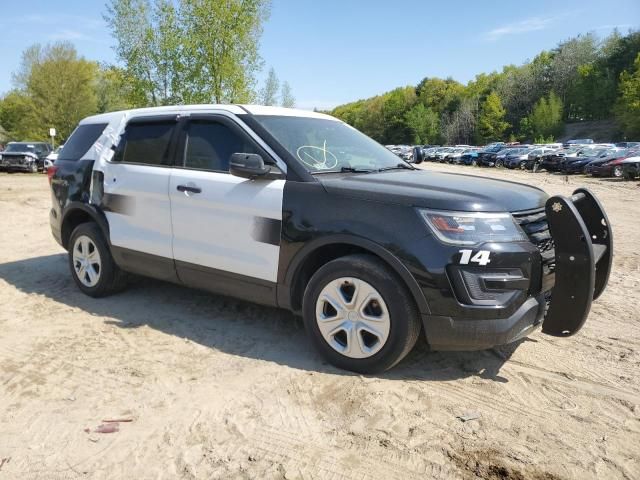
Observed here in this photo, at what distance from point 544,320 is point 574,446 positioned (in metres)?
0.85

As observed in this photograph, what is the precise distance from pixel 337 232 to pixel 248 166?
2.65 ft

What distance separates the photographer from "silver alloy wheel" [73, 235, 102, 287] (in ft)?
17.1

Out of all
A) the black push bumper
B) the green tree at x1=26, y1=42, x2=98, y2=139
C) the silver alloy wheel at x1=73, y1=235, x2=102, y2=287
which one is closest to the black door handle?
the silver alloy wheel at x1=73, y1=235, x2=102, y2=287

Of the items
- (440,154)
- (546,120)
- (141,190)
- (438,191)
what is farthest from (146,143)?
(546,120)

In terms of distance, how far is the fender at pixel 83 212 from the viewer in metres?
5.02

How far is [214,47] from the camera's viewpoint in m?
24.9

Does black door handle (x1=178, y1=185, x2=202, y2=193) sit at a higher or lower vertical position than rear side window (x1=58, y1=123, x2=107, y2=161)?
lower

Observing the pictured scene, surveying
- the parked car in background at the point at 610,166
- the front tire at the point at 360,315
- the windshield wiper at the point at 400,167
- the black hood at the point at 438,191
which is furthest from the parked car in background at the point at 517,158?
the front tire at the point at 360,315

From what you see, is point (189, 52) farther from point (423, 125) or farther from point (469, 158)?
point (423, 125)

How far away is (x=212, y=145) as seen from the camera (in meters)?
4.30

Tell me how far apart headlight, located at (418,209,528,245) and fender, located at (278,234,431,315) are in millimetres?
313

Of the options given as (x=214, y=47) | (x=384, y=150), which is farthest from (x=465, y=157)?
(x=384, y=150)

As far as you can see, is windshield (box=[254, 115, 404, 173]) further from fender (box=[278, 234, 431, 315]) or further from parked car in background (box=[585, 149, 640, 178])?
parked car in background (box=[585, 149, 640, 178])

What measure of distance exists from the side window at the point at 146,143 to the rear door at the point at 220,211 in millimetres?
217
